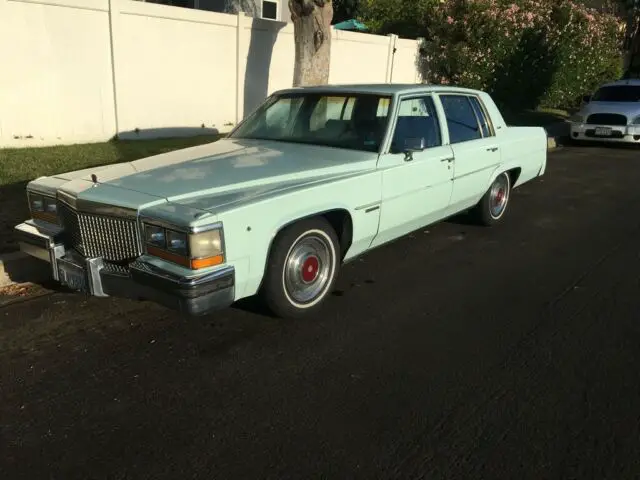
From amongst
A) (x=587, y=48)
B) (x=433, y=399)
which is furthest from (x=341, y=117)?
(x=587, y=48)

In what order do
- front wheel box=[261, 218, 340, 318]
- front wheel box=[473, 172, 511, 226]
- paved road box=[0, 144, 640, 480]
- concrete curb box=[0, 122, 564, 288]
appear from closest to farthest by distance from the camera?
paved road box=[0, 144, 640, 480] → front wheel box=[261, 218, 340, 318] → concrete curb box=[0, 122, 564, 288] → front wheel box=[473, 172, 511, 226]

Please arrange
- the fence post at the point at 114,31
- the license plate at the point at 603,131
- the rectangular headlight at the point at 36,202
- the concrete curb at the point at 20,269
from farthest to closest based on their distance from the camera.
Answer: the license plate at the point at 603,131, the fence post at the point at 114,31, the concrete curb at the point at 20,269, the rectangular headlight at the point at 36,202

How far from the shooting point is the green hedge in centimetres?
1608

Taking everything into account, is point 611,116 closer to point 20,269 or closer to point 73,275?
point 20,269

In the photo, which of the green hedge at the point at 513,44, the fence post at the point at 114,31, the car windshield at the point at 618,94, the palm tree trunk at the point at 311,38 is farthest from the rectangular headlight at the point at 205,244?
the green hedge at the point at 513,44

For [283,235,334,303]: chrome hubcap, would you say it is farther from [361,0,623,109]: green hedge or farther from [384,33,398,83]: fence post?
[361,0,623,109]: green hedge

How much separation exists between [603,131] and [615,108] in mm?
556

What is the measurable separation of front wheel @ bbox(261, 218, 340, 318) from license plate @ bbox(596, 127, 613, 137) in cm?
1108

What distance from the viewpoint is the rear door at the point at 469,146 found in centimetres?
527

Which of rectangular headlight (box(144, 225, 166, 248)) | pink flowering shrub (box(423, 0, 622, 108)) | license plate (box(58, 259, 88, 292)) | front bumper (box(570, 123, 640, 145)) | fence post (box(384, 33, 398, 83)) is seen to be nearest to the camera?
rectangular headlight (box(144, 225, 166, 248))

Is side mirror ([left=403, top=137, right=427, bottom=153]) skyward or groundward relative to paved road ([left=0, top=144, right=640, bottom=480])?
skyward

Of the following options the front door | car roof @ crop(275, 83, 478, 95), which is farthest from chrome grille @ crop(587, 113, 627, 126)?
the front door

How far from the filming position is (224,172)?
3.86 metres

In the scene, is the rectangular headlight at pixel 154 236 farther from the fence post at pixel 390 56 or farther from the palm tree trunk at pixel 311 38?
the fence post at pixel 390 56
